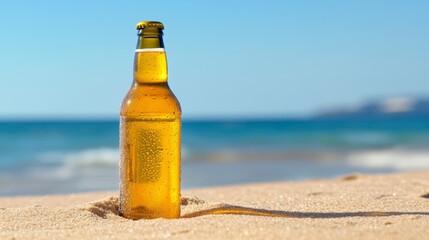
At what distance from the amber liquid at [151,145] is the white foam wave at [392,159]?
9782mm

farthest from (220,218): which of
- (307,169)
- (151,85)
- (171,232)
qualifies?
(307,169)

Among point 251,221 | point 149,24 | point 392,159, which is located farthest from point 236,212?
point 392,159

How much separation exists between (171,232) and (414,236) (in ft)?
2.38

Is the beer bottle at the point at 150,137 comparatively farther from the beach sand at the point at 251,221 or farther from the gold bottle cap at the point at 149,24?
the beach sand at the point at 251,221

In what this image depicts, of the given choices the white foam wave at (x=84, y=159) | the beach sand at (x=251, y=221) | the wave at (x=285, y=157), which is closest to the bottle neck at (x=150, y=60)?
the beach sand at (x=251, y=221)

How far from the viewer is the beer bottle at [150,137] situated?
91.7 inches

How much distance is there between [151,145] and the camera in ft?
7.65

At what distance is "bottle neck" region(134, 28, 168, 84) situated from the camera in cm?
237

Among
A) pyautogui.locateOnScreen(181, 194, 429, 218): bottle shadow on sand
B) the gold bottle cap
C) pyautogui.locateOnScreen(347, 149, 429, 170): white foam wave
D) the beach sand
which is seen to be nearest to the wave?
pyautogui.locateOnScreen(347, 149, 429, 170): white foam wave

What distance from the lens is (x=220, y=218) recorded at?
90.5 inches

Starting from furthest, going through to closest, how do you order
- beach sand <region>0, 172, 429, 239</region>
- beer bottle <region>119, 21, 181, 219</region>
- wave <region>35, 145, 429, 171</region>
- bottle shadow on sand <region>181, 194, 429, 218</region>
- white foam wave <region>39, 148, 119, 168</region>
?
white foam wave <region>39, 148, 119, 168</region> → wave <region>35, 145, 429, 171</region> → bottle shadow on sand <region>181, 194, 429, 218</region> → beer bottle <region>119, 21, 181, 219</region> → beach sand <region>0, 172, 429, 239</region>

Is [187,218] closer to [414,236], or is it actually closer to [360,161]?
[414,236]

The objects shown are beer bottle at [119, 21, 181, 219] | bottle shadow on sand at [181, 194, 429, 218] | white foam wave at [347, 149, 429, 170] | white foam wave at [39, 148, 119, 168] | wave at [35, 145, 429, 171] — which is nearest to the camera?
beer bottle at [119, 21, 181, 219]

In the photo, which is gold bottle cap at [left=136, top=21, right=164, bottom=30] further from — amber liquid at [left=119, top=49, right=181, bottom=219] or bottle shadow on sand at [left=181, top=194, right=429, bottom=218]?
bottle shadow on sand at [left=181, top=194, right=429, bottom=218]
